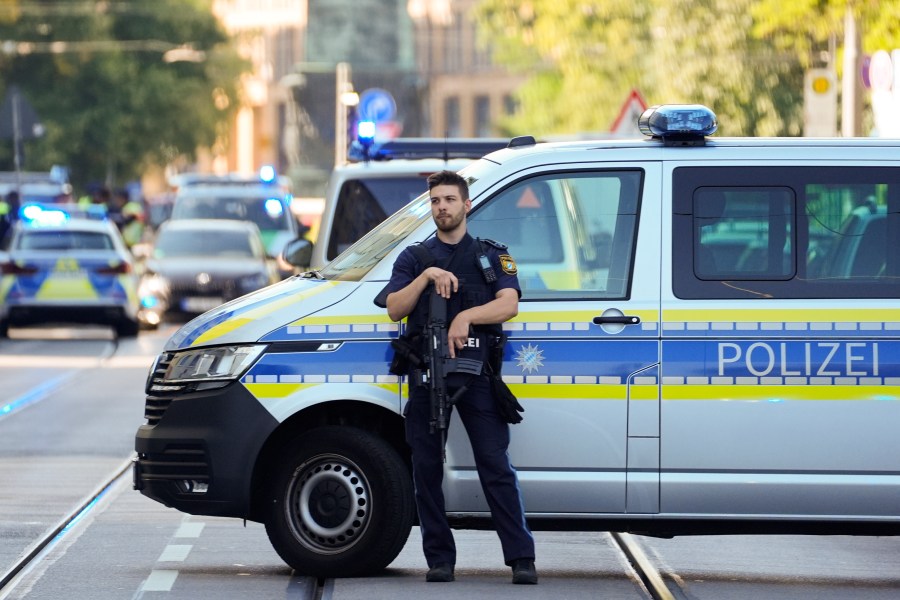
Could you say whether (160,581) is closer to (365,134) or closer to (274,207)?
(365,134)

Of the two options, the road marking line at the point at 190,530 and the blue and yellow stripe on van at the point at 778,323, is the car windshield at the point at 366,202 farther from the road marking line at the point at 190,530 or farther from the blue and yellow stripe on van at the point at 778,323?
the blue and yellow stripe on van at the point at 778,323

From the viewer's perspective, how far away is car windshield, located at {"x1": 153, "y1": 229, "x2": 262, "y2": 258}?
27.0m

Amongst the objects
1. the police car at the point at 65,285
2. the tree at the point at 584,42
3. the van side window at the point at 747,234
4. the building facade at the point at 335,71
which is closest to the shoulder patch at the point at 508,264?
the van side window at the point at 747,234

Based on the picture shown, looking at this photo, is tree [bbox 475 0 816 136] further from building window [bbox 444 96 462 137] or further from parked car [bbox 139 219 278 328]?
building window [bbox 444 96 462 137]

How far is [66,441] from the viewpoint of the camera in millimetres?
13750

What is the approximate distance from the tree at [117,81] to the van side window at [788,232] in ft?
199

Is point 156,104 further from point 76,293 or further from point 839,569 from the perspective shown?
point 839,569

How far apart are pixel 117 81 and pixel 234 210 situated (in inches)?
1592

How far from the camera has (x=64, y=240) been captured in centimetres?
2514

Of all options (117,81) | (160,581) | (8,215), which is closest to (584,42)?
(8,215)

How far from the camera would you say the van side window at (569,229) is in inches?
313

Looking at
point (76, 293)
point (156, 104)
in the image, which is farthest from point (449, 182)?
point (156, 104)

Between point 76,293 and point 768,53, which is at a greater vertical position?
point 768,53

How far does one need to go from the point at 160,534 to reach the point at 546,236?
2.71 metres
